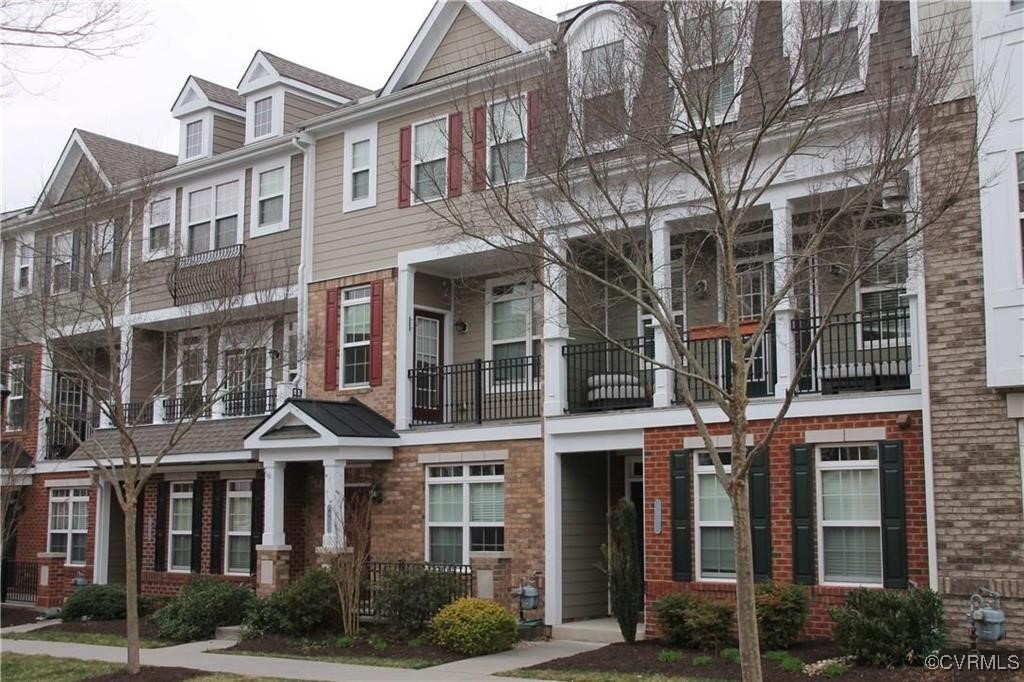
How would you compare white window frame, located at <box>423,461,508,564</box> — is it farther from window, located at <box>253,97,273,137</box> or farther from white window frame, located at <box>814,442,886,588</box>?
window, located at <box>253,97,273,137</box>

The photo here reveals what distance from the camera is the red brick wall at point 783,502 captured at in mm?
14062

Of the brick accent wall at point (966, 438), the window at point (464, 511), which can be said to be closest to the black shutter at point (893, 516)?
the brick accent wall at point (966, 438)

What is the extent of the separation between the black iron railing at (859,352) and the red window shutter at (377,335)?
8.16m

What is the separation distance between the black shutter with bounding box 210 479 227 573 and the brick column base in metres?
3.02

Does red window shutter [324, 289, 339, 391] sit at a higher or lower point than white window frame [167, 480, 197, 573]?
higher

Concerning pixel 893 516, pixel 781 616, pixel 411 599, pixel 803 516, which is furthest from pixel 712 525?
pixel 411 599

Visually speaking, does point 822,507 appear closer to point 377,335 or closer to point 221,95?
point 377,335

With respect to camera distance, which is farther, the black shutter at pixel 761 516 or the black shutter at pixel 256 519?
the black shutter at pixel 256 519

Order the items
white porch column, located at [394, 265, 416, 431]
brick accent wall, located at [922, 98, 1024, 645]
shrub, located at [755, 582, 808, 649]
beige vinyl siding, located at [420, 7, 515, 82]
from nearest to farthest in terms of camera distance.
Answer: brick accent wall, located at [922, 98, 1024, 645], shrub, located at [755, 582, 808, 649], beige vinyl siding, located at [420, 7, 515, 82], white porch column, located at [394, 265, 416, 431]

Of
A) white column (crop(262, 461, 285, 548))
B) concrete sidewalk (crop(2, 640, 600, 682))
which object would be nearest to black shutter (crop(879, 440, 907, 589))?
concrete sidewalk (crop(2, 640, 600, 682))

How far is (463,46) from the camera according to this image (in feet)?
68.2

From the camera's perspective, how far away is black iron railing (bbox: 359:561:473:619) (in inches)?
691

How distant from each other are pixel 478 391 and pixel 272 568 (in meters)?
4.82

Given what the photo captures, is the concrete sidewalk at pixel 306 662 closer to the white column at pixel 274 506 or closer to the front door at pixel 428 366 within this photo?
the white column at pixel 274 506
